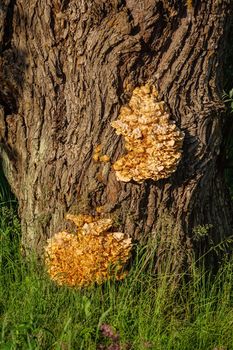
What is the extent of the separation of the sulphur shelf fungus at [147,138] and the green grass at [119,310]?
46 centimetres

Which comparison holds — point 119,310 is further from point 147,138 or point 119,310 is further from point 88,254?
point 147,138

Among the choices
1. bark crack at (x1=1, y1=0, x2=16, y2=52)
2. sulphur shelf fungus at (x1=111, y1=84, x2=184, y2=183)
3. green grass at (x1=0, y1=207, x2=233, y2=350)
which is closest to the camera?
green grass at (x1=0, y1=207, x2=233, y2=350)

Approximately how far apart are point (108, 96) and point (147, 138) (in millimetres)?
303

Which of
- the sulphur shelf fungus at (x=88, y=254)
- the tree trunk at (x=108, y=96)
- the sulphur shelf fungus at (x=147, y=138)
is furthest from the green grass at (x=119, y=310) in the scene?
the sulphur shelf fungus at (x=147, y=138)

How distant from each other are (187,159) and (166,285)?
66 cm

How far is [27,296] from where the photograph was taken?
3.58 m

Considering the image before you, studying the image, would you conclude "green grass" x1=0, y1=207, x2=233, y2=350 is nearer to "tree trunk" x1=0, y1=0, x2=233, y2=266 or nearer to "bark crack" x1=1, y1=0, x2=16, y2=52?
"tree trunk" x1=0, y1=0, x2=233, y2=266

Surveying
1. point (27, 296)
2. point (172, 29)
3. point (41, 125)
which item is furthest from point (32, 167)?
point (172, 29)

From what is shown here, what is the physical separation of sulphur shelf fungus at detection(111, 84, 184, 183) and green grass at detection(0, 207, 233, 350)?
1.52 feet

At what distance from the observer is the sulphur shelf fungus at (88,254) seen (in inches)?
147

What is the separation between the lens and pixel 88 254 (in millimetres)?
3732

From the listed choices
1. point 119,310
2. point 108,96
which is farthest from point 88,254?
point 108,96

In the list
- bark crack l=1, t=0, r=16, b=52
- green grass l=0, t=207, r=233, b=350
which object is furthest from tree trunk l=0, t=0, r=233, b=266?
green grass l=0, t=207, r=233, b=350

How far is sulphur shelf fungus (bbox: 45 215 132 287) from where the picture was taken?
3.73m
